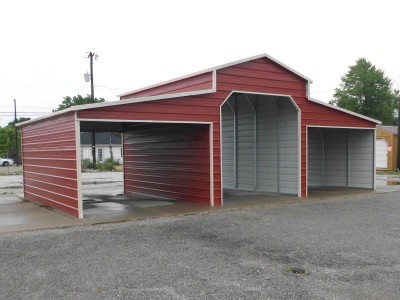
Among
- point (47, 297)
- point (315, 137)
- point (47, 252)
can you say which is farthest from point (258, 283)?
point (315, 137)

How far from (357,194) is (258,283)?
9224 mm

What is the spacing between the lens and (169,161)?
1213 cm

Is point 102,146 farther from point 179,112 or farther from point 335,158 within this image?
point 179,112

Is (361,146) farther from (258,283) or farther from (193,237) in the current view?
(258,283)

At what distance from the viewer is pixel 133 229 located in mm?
7629

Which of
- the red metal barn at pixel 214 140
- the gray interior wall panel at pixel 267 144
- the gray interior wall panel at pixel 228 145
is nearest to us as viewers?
the red metal barn at pixel 214 140

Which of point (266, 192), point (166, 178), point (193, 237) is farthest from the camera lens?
point (266, 192)

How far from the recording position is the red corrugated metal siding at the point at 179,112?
348 inches

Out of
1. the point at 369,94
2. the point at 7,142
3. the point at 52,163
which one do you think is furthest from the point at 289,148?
the point at 7,142

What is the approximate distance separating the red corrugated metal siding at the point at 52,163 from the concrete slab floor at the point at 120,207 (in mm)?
380

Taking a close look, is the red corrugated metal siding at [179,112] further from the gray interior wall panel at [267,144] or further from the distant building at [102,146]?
the distant building at [102,146]

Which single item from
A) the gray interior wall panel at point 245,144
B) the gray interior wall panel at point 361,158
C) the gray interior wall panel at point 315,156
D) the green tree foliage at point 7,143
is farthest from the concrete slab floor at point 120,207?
the green tree foliage at point 7,143

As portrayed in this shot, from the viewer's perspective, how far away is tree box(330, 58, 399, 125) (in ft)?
157

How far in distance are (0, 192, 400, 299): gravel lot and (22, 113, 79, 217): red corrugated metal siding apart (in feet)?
5.75
